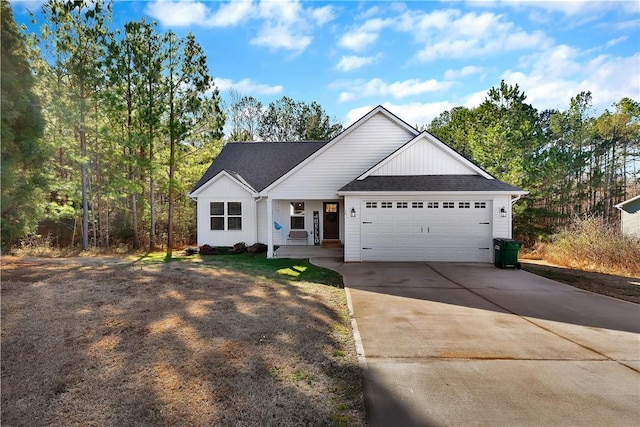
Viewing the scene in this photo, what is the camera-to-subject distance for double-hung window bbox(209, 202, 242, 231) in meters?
15.8

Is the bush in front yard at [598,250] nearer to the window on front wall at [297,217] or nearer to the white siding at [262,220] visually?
the window on front wall at [297,217]

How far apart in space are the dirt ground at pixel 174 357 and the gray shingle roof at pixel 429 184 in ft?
19.5

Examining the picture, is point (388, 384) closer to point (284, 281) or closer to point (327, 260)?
point (284, 281)

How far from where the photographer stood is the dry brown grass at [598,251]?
1098cm

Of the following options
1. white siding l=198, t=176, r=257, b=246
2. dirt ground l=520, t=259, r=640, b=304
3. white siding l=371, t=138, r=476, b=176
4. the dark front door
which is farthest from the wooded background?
dirt ground l=520, t=259, r=640, b=304

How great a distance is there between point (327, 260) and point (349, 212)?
7.01 ft

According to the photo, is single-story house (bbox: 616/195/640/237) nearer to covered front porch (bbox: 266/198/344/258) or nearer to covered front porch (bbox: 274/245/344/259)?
covered front porch (bbox: 266/198/344/258)

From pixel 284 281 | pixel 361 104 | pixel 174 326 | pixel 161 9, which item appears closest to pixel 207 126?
pixel 161 9

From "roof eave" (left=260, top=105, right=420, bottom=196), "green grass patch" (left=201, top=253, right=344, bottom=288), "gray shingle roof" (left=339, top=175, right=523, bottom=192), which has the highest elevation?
"roof eave" (left=260, top=105, right=420, bottom=196)

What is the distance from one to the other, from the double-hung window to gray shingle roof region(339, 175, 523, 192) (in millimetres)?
6236

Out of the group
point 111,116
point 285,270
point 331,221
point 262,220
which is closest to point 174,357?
point 285,270

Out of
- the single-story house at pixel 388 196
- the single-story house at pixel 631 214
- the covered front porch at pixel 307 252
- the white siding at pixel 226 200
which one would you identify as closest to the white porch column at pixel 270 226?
the single-story house at pixel 388 196

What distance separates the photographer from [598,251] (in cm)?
1173

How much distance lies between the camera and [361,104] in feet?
69.7
